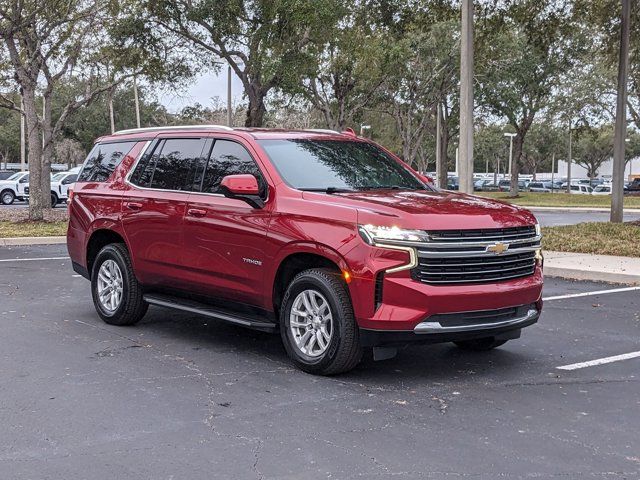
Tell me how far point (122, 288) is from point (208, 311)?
1474 mm

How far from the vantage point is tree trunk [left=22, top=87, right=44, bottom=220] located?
21469 millimetres

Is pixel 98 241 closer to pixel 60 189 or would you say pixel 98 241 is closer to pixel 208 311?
pixel 208 311

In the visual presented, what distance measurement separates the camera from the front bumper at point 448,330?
18.9ft

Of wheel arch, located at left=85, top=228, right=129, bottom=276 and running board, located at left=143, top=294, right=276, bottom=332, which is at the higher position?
wheel arch, located at left=85, top=228, right=129, bottom=276

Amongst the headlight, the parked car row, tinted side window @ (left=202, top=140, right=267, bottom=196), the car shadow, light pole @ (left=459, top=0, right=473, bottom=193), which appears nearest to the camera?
the headlight

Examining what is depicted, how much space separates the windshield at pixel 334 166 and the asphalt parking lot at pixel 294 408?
1551 millimetres

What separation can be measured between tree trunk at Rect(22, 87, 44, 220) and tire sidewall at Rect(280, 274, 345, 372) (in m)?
17.0

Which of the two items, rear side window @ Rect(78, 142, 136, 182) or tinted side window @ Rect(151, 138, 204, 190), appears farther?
rear side window @ Rect(78, 142, 136, 182)

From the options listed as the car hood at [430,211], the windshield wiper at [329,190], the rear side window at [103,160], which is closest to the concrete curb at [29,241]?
the rear side window at [103,160]

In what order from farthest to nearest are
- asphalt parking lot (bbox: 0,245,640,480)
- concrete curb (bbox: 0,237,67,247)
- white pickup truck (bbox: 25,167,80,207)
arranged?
white pickup truck (bbox: 25,167,80,207) → concrete curb (bbox: 0,237,67,247) → asphalt parking lot (bbox: 0,245,640,480)

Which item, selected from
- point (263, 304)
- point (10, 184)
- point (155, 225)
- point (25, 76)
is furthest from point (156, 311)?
point (10, 184)

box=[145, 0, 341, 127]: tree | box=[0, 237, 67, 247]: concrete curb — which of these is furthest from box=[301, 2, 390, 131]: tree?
box=[0, 237, 67, 247]: concrete curb

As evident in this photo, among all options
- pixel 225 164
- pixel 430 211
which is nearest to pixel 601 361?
pixel 430 211

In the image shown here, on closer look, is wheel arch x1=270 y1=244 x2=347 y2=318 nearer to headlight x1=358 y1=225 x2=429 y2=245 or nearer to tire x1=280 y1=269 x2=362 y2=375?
tire x1=280 y1=269 x2=362 y2=375
